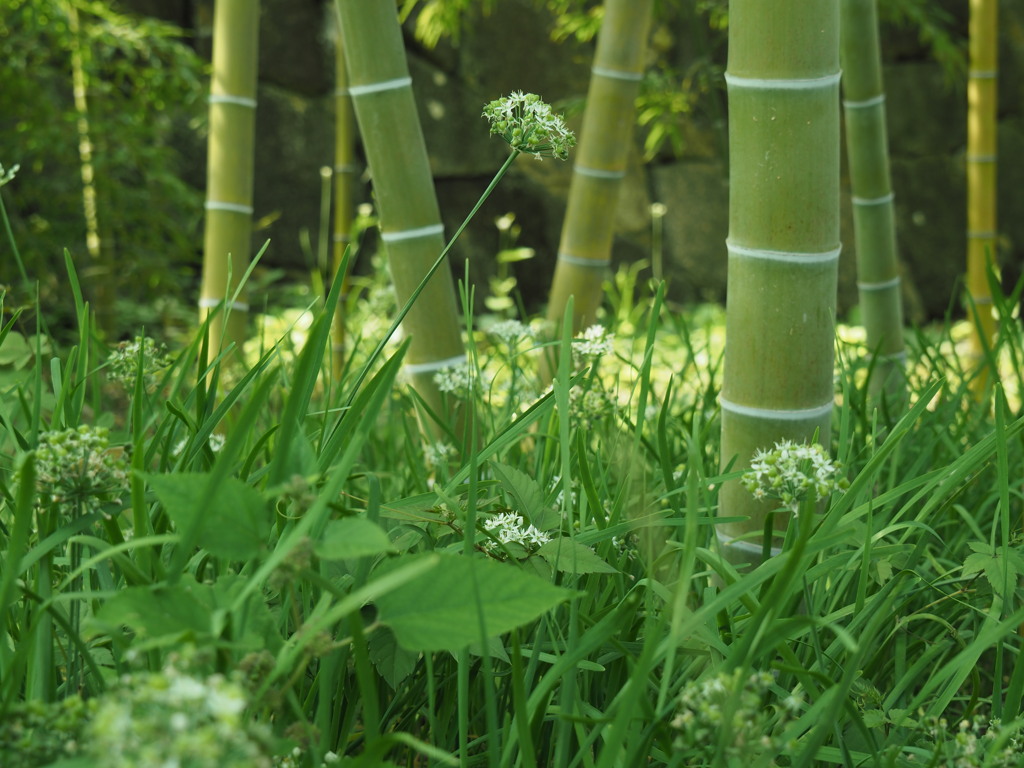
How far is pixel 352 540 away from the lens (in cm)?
41

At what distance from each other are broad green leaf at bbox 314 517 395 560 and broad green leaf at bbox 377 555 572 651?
0.06 meters

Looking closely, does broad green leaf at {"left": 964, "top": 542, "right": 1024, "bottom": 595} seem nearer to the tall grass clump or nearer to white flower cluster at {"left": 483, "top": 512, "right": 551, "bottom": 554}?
the tall grass clump

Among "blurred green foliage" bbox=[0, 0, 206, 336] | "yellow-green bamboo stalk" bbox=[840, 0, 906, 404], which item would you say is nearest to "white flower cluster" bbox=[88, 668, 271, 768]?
"yellow-green bamboo stalk" bbox=[840, 0, 906, 404]

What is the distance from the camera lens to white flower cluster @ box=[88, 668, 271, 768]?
11.5 inches

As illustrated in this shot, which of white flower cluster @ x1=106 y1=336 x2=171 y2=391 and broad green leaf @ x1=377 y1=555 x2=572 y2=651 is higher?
white flower cluster @ x1=106 y1=336 x2=171 y2=391

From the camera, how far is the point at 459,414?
4.33 ft

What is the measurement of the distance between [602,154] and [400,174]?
75 cm

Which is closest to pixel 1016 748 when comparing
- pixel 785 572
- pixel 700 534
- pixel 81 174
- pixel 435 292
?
pixel 785 572

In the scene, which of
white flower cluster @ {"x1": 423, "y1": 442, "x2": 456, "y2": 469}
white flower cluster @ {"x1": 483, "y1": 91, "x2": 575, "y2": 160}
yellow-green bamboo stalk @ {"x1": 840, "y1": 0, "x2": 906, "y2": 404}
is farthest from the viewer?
yellow-green bamboo stalk @ {"x1": 840, "y1": 0, "x2": 906, "y2": 404}

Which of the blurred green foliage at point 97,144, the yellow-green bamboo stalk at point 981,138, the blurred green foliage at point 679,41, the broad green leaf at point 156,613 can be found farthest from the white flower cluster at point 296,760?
the blurred green foliage at point 97,144

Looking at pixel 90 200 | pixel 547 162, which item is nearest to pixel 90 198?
pixel 90 200

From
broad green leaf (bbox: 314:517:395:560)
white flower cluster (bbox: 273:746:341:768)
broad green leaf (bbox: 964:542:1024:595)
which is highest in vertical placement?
broad green leaf (bbox: 314:517:395:560)

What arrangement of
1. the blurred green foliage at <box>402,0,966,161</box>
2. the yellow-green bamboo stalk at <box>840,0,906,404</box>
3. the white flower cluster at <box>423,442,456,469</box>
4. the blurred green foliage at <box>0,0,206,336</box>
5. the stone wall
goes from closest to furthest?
the white flower cluster at <box>423,442,456,469</box> → the yellow-green bamboo stalk at <box>840,0,906,404</box> → the blurred green foliage at <box>402,0,966,161</box> → the blurred green foliage at <box>0,0,206,336</box> → the stone wall

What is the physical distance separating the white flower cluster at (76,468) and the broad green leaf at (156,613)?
0.11 metres
